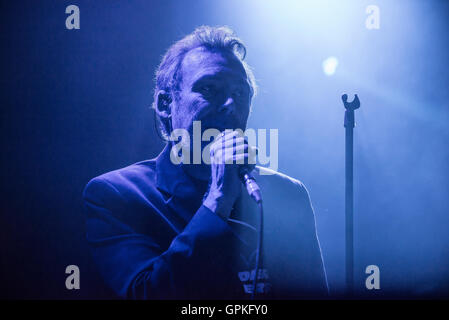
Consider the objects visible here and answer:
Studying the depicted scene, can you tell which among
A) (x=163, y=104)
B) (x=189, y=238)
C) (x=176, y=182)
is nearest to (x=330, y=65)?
(x=163, y=104)

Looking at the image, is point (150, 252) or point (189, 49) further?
point (189, 49)

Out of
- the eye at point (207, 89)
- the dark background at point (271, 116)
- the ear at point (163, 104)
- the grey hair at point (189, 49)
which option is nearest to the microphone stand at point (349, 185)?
the dark background at point (271, 116)

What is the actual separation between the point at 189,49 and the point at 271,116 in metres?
0.47

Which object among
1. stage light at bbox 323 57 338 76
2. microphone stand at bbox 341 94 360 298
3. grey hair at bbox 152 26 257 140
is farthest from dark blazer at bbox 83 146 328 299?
stage light at bbox 323 57 338 76

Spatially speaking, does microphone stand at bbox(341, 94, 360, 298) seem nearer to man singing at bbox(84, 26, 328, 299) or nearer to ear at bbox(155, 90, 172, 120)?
man singing at bbox(84, 26, 328, 299)

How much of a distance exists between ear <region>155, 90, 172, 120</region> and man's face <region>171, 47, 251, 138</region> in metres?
0.04

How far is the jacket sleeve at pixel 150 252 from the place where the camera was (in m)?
1.43

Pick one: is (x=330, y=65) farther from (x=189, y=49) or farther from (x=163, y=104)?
(x=163, y=104)

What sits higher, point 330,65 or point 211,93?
point 330,65

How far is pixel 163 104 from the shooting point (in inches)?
69.2

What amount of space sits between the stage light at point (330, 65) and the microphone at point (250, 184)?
2.57 feet

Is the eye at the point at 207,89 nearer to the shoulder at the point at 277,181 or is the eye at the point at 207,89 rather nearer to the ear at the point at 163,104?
the ear at the point at 163,104

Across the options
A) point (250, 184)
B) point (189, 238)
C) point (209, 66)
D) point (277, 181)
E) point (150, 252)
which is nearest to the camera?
point (250, 184)
